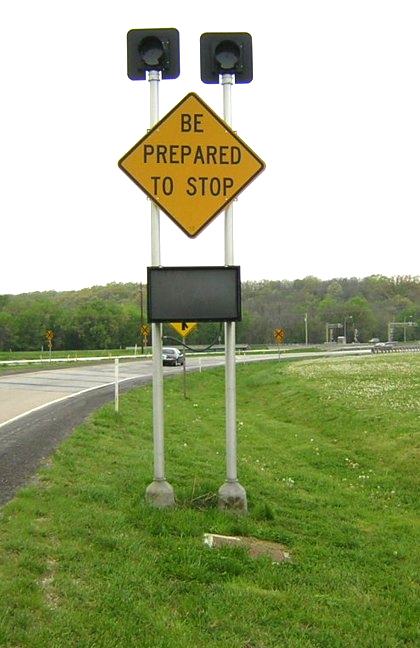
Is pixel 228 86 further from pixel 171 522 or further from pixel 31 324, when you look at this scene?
pixel 31 324

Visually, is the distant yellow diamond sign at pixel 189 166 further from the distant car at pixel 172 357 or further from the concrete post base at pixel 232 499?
the distant car at pixel 172 357

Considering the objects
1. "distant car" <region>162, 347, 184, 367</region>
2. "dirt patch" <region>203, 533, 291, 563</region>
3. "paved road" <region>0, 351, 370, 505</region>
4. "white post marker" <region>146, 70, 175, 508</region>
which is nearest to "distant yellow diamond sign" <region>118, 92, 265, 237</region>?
"white post marker" <region>146, 70, 175, 508</region>

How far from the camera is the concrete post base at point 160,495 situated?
652cm

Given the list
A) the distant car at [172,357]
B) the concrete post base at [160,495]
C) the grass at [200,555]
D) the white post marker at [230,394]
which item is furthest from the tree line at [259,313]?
the concrete post base at [160,495]

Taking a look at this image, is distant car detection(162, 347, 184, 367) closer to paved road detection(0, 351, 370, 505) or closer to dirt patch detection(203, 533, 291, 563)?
paved road detection(0, 351, 370, 505)

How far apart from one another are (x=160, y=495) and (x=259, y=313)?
11581cm

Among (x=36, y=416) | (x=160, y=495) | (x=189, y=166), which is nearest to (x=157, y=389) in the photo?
(x=160, y=495)

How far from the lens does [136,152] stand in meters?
6.54

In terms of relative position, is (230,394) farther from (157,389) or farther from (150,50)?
(150,50)

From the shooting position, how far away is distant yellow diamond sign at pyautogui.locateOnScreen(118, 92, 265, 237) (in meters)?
6.54

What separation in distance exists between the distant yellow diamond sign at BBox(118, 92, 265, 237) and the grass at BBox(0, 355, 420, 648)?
281 cm

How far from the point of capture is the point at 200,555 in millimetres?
5238

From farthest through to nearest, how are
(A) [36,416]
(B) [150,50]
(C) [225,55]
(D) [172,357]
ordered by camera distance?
1. (D) [172,357]
2. (A) [36,416]
3. (C) [225,55]
4. (B) [150,50]

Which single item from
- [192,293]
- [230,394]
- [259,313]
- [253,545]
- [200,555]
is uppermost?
[259,313]
